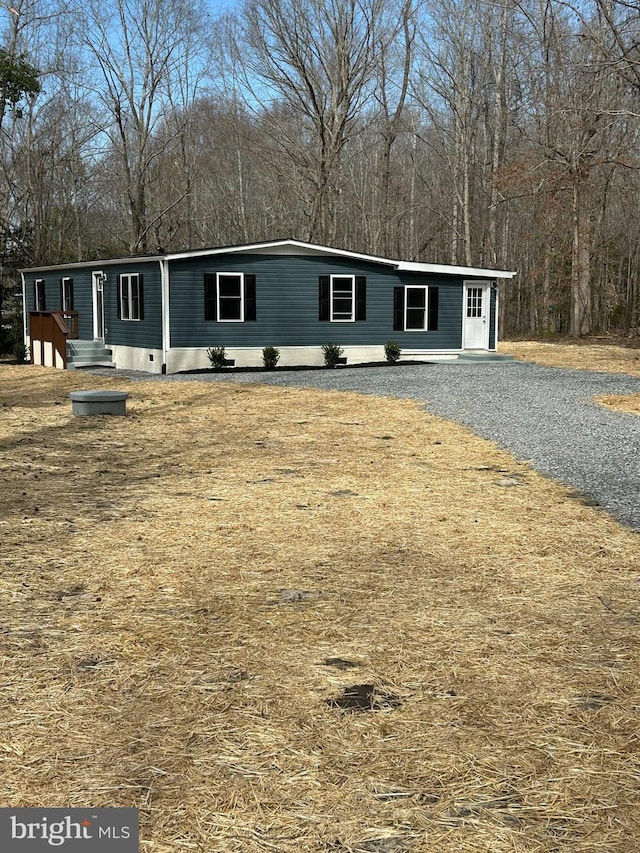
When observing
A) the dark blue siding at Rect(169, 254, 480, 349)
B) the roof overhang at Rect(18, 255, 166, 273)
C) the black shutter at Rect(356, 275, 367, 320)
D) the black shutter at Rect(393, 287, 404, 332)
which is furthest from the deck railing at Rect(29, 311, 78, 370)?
the black shutter at Rect(393, 287, 404, 332)

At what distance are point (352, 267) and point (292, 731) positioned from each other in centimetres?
2022

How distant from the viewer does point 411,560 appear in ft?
17.3

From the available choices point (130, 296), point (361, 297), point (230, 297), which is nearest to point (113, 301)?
point (130, 296)

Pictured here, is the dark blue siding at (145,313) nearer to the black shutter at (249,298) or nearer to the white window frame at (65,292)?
the white window frame at (65,292)

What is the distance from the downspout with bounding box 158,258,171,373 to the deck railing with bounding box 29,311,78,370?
123 inches

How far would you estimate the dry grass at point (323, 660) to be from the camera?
266 centimetres

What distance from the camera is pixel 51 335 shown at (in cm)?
2333

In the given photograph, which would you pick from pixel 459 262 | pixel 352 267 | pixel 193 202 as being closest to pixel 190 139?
pixel 193 202

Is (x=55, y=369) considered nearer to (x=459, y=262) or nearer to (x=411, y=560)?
(x=411, y=560)

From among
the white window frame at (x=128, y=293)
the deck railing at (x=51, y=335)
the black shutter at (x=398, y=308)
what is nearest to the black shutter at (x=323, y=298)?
the black shutter at (x=398, y=308)

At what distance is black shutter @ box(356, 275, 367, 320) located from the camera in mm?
22703

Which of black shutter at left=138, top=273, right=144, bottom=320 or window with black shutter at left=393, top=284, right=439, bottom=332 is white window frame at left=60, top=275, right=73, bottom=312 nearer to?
black shutter at left=138, top=273, right=144, bottom=320

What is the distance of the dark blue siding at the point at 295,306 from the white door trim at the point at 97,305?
398 cm

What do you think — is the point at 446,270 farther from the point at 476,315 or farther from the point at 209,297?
the point at 209,297
